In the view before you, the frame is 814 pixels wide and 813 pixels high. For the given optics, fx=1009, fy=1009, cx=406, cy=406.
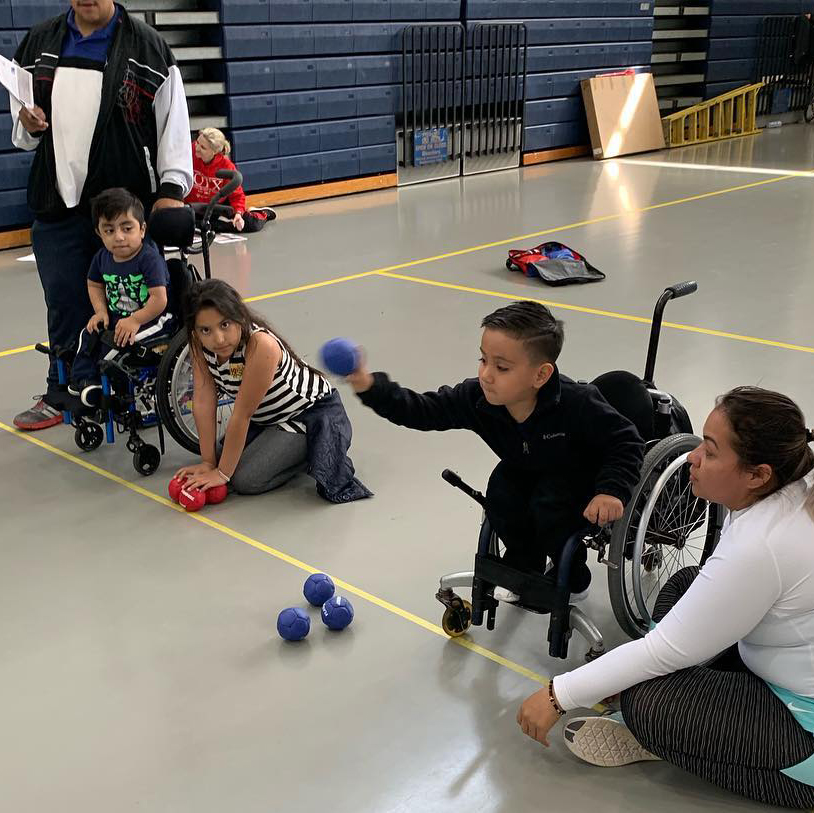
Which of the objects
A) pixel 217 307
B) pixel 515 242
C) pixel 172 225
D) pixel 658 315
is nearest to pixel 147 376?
pixel 172 225

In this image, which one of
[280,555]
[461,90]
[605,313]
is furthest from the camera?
[461,90]

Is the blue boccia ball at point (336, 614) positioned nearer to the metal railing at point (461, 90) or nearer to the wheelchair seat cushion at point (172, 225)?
the wheelchair seat cushion at point (172, 225)

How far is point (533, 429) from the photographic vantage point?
2160 millimetres

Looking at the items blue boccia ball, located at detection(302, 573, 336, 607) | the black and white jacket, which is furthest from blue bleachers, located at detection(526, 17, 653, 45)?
blue boccia ball, located at detection(302, 573, 336, 607)

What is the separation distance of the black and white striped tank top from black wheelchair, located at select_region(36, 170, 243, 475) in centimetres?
24

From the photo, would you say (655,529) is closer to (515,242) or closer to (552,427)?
(552,427)

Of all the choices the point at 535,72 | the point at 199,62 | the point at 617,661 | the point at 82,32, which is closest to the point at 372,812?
the point at 617,661

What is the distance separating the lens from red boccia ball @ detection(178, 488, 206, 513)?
3.05m

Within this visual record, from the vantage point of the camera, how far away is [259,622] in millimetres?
2469

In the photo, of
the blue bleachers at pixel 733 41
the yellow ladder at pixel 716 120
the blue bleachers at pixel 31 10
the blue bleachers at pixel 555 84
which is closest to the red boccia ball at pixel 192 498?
the blue bleachers at pixel 31 10

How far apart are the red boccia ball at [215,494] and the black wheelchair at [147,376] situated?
11.8 inches

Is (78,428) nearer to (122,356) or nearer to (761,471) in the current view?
(122,356)

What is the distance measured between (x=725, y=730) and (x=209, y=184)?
638 cm

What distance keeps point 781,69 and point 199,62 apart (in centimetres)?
944
